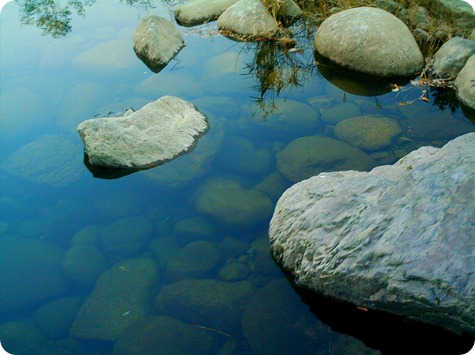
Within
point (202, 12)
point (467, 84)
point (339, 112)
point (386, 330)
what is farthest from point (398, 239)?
point (202, 12)

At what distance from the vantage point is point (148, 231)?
3.81 meters

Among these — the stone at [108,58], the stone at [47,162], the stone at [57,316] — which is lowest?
the stone at [57,316]

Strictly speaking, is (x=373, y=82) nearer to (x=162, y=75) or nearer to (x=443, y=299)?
(x=162, y=75)

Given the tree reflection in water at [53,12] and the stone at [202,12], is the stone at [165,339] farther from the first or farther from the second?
the tree reflection in water at [53,12]

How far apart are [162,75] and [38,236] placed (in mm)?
2799

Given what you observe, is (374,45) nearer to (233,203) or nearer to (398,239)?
(233,203)

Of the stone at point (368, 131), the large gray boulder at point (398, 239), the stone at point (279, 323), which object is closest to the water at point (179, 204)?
the stone at point (279, 323)

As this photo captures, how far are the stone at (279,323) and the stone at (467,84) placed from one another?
3150 mm

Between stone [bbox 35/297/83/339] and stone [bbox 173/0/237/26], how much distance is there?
16.1ft

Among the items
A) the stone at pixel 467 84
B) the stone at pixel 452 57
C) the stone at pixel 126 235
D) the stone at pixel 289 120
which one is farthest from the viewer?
the stone at pixel 452 57

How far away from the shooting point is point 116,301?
3293 mm

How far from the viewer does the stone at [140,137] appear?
4.30m

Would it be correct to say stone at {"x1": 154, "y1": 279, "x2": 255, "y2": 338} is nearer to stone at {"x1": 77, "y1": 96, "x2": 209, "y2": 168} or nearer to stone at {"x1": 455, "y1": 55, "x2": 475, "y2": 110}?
stone at {"x1": 77, "y1": 96, "x2": 209, "y2": 168}

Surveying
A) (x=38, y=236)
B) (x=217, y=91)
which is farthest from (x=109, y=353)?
(x=217, y=91)
